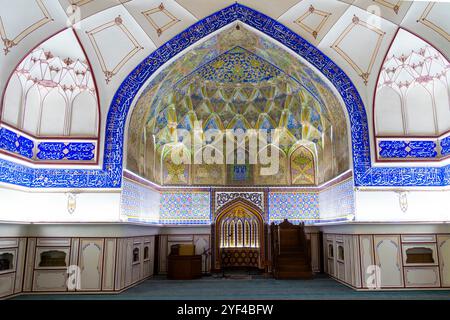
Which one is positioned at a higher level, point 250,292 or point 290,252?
A: point 290,252

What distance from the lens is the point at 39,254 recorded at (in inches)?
291

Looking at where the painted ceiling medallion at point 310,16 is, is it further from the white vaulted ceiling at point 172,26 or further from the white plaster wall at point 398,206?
the white plaster wall at point 398,206

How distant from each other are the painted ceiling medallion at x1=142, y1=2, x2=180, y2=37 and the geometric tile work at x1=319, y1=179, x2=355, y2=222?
545cm

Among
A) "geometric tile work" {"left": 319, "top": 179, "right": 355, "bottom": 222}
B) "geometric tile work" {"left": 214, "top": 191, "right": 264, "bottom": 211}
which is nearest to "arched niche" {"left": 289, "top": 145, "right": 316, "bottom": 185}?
"geometric tile work" {"left": 319, "top": 179, "right": 355, "bottom": 222}

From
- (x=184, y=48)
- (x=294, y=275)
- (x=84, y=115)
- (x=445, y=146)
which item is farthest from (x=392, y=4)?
(x=84, y=115)

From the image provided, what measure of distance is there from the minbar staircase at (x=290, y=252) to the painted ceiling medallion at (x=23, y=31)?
7499 mm

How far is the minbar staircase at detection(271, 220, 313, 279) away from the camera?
9224 millimetres

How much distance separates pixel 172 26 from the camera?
26.1 feet

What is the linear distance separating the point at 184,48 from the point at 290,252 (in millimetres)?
6009

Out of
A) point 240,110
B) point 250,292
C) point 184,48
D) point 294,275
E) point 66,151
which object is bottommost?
point 250,292

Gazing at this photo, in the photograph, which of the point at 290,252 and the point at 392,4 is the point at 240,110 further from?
the point at 392,4

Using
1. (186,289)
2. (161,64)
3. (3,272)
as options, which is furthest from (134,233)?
(161,64)
